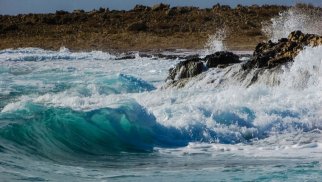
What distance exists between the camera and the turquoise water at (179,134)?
8.74 metres

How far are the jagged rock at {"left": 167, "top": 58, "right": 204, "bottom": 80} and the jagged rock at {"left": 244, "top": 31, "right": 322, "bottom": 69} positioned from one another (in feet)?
6.01

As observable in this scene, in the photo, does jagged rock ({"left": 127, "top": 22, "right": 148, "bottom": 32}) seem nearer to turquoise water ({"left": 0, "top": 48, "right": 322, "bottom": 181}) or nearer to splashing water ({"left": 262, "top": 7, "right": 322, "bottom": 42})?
splashing water ({"left": 262, "top": 7, "right": 322, "bottom": 42})


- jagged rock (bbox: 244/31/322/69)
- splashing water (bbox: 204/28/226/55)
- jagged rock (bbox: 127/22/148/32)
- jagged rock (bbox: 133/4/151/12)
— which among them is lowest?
splashing water (bbox: 204/28/226/55)

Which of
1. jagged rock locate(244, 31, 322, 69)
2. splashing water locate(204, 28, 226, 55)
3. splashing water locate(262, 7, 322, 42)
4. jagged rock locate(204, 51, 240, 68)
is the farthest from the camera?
splashing water locate(204, 28, 226, 55)

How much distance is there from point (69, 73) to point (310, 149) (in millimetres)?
16740

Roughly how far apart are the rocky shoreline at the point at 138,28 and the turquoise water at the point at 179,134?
815 inches

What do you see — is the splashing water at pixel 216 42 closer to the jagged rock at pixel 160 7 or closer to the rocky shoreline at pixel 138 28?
the rocky shoreline at pixel 138 28

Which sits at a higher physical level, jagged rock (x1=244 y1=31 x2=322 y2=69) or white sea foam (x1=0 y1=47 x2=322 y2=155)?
jagged rock (x1=244 y1=31 x2=322 y2=69)

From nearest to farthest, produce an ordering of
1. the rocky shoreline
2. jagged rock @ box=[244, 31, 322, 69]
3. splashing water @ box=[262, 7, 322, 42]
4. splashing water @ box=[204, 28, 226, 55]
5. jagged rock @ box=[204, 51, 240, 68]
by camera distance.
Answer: jagged rock @ box=[244, 31, 322, 69]
jagged rock @ box=[204, 51, 240, 68]
splashing water @ box=[262, 7, 322, 42]
splashing water @ box=[204, 28, 226, 55]
the rocky shoreline

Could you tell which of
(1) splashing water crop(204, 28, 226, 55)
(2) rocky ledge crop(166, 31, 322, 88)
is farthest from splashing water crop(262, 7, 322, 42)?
(2) rocky ledge crop(166, 31, 322, 88)

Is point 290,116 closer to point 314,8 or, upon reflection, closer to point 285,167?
point 285,167

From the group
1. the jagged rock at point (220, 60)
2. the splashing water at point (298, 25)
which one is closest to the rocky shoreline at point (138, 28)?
the splashing water at point (298, 25)

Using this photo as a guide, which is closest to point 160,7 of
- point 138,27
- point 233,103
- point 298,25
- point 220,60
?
point 138,27

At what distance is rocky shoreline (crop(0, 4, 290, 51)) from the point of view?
40219 millimetres
